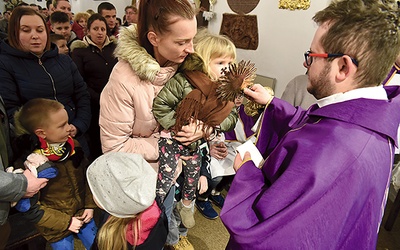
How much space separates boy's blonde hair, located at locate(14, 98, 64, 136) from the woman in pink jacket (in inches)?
18.1

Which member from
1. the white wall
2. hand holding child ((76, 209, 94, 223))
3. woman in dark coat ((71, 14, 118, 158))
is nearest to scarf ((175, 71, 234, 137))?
hand holding child ((76, 209, 94, 223))

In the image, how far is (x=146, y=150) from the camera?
1514 mm

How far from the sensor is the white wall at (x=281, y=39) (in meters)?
3.24

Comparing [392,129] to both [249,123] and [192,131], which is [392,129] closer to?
[192,131]

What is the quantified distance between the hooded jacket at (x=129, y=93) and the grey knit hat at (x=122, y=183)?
0.34 ft

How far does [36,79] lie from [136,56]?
111 cm

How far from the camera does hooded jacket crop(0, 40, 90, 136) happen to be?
6.24 ft

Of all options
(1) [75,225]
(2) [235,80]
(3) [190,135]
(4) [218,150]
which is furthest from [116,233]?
(4) [218,150]

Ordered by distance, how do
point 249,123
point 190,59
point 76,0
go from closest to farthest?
point 190,59
point 249,123
point 76,0

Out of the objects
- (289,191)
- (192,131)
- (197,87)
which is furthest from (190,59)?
(289,191)

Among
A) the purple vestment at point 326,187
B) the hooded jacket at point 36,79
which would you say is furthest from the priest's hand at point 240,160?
the hooded jacket at point 36,79

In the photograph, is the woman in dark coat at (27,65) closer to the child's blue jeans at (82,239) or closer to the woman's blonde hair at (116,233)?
the child's blue jeans at (82,239)

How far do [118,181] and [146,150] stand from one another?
0.26 metres

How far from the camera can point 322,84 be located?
1063 mm
